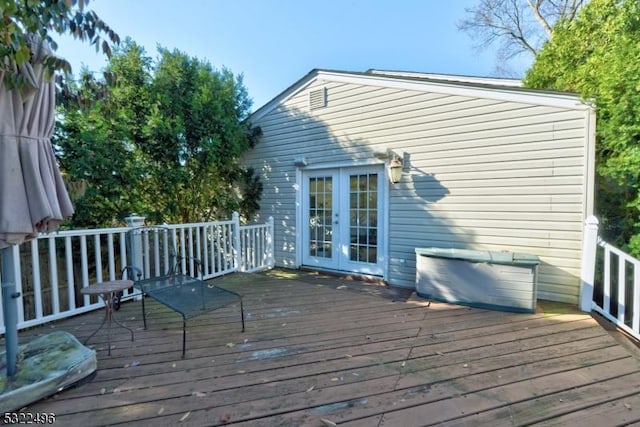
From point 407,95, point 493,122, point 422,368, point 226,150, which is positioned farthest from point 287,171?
point 422,368

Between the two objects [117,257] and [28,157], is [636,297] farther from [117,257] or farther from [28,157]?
[117,257]

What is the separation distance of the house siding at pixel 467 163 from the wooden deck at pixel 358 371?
882 mm

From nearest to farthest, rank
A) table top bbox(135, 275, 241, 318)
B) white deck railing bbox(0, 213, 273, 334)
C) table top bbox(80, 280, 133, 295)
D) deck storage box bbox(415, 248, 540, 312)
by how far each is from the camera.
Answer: table top bbox(80, 280, 133, 295)
table top bbox(135, 275, 241, 318)
deck storage box bbox(415, 248, 540, 312)
white deck railing bbox(0, 213, 273, 334)

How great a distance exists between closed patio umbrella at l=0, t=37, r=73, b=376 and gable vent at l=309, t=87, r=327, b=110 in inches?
163

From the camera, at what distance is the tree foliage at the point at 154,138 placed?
479 cm

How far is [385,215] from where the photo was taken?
4.94m

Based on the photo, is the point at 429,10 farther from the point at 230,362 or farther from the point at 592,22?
the point at 230,362

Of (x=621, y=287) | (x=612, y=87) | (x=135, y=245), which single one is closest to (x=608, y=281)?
(x=621, y=287)

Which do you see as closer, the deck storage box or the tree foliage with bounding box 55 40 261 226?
the deck storage box

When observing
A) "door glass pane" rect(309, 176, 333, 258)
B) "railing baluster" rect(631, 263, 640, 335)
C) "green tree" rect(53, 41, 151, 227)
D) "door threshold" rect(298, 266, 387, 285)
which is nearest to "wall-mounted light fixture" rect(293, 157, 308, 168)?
"door glass pane" rect(309, 176, 333, 258)

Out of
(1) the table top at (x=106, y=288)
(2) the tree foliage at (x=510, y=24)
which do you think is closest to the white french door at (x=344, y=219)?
(1) the table top at (x=106, y=288)

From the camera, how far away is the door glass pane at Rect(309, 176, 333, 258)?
5.54 meters

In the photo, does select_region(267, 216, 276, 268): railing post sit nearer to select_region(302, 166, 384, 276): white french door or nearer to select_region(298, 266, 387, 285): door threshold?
select_region(302, 166, 384, 276): white french door

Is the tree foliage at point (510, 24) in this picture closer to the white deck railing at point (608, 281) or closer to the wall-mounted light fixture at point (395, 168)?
the wall-mounted light fixture at point (395, 168)
